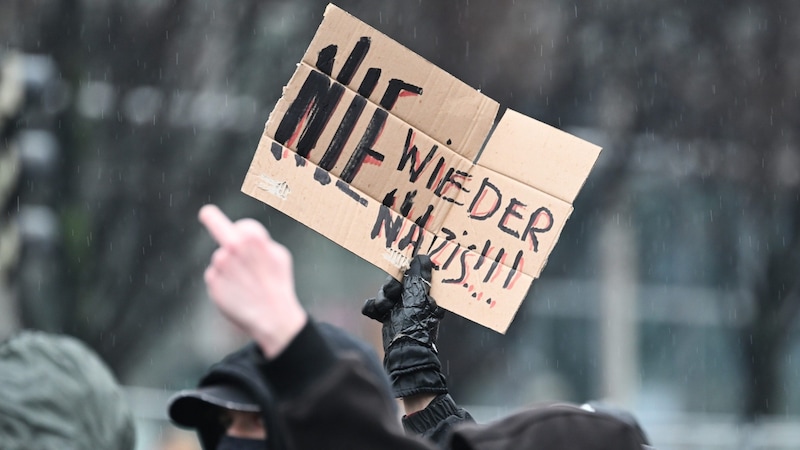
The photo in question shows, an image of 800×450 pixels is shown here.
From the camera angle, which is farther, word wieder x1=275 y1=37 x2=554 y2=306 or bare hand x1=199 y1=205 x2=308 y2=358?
word wieder x1=275 y1=37 x2=554 y2=306

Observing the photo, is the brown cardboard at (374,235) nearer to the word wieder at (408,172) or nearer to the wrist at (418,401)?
the word wieder at (408,172)

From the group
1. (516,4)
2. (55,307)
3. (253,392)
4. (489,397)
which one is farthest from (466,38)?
(253,392)

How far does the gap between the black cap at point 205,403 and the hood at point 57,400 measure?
167 mm

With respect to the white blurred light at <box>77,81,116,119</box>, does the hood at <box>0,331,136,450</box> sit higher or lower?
higher

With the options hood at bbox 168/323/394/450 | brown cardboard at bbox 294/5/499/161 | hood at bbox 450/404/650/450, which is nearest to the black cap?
hood at bbox 168/323/394/450

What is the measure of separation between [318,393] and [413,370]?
175 centimetres

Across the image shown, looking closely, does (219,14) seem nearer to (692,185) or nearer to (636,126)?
(636,126)

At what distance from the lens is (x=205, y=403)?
2629mm

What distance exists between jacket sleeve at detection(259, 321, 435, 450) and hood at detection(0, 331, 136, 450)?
312mm

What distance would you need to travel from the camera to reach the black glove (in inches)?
154

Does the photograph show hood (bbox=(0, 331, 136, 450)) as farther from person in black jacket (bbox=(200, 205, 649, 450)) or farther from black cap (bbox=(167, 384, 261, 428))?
person in black jacket (bbox=(200, 205, 649, 450))

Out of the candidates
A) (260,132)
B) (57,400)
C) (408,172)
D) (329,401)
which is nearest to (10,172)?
(260,132)

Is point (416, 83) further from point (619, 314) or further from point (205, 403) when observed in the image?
point (619, 314)

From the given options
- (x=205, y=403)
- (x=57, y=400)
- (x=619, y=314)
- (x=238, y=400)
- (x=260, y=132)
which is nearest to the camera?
(x=57, y=400)
